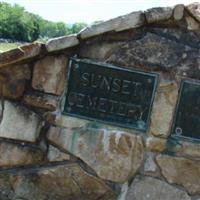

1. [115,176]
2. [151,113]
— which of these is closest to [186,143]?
[151,113]

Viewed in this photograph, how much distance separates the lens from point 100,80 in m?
3.69

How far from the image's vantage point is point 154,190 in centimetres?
376

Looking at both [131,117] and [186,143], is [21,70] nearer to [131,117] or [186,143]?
[131,117]

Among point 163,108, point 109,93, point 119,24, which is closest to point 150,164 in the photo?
point 163,108

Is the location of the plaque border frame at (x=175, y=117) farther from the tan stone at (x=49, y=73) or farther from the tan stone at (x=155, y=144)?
the tan stone at (x=49, y=73)

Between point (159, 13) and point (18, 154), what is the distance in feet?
4.75

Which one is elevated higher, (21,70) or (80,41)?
(80,41)

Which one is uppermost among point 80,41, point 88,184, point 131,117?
point 80,41

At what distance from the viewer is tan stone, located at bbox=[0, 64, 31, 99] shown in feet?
11.9

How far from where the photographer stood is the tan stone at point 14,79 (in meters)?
3.62

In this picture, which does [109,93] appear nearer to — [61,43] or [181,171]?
[61,43]

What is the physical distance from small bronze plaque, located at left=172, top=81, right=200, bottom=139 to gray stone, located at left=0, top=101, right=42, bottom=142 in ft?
3.34

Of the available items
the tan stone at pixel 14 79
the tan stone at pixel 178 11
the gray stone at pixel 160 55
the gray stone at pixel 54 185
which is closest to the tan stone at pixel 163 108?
the gray stone at pixel 160 55

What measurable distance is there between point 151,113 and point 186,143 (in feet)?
1.13
